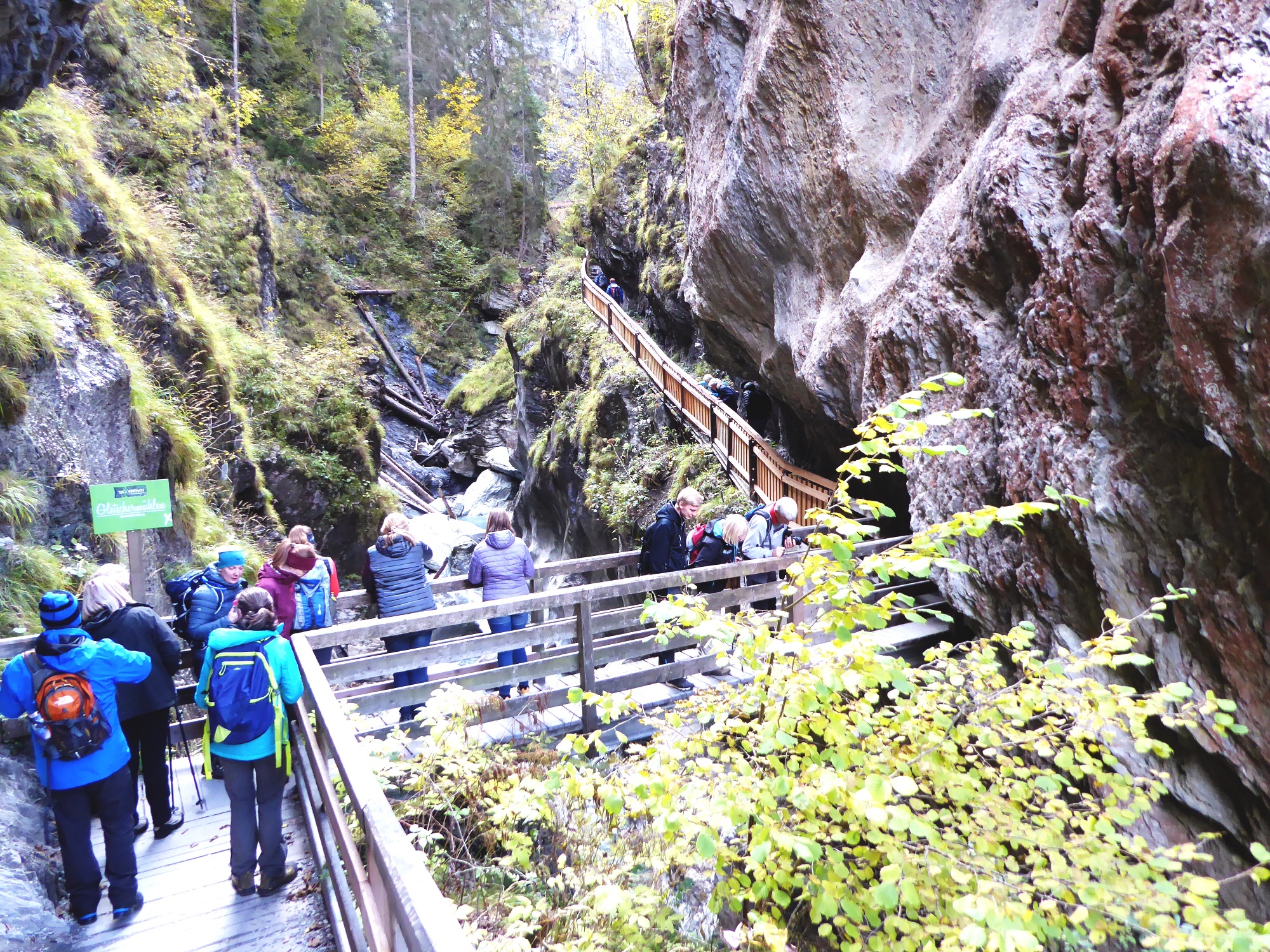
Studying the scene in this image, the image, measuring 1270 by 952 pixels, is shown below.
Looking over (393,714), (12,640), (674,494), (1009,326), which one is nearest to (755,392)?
(674,494)

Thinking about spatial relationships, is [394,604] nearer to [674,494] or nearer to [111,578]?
[111,578]

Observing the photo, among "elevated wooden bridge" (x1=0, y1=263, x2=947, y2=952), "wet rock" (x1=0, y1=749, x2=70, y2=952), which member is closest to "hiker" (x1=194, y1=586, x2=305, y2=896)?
"elevated wooden bridge" (x1=0, y1=263, x2=947, y2=952)

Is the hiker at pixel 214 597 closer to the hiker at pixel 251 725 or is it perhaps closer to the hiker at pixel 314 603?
the hiker at pixel 314 603

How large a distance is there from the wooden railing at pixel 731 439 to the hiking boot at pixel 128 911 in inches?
262

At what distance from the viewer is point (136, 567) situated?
19.2ft

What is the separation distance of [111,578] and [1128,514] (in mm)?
6537

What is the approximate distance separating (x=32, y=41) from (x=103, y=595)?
879cm

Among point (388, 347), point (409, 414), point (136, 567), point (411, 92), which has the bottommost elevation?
point (136, 567)

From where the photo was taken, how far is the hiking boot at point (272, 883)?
404cm

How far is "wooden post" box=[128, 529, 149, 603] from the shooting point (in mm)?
5777

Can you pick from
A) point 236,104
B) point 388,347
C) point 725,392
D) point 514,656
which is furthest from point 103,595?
point 388,347

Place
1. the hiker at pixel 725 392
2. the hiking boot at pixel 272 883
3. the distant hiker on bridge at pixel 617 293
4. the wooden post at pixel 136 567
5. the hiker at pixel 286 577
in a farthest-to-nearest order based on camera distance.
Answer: the distant hiker on bridge at pixel 617 293 < the hiker at pixel 725 392 < the wooden post at pixel 136 567 < the hiker at pixel 286 577 < the hiking boot at pixel 272 883

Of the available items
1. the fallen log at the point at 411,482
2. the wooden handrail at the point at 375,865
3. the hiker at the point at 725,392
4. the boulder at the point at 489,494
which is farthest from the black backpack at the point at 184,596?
the fallen log at the point at 411,482

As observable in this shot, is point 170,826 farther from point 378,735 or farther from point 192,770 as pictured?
point 378,735
